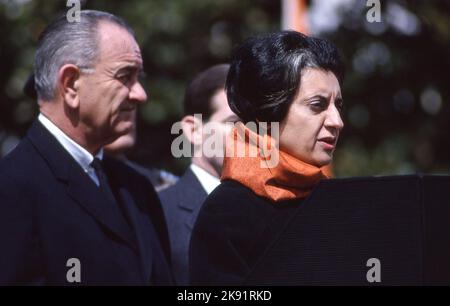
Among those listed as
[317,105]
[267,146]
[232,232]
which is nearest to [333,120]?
[317,105]

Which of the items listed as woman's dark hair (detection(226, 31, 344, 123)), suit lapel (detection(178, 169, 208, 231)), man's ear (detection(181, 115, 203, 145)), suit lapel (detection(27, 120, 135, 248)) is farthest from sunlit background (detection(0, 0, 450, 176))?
woman's dark hair (detection(226, 31, 344, 123))

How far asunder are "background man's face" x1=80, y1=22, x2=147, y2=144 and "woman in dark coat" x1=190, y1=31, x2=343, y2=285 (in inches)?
25.3

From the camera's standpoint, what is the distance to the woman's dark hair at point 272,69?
9.17ft

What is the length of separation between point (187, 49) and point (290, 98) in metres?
9.14

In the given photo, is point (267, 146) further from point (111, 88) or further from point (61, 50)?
point (61, 50)

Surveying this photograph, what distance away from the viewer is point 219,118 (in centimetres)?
439

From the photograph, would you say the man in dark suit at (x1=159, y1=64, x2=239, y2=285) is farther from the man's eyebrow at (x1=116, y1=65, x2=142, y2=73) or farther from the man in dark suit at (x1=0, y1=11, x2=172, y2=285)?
the man's eyebrow at (x1=116, y1=65, x2=142, y2=73)

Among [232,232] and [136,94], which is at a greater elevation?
[136,94]

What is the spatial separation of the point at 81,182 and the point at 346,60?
986 centimetres

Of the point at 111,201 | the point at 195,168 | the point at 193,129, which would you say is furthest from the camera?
the point at 193,129

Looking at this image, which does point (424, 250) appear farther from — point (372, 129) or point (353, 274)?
point (372, 129)

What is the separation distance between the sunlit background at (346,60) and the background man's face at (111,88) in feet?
22.1

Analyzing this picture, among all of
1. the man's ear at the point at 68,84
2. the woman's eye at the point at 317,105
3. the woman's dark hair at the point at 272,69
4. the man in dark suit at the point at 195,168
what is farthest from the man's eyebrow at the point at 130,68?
the woman's eye at the point at 317,105

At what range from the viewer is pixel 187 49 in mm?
11844
